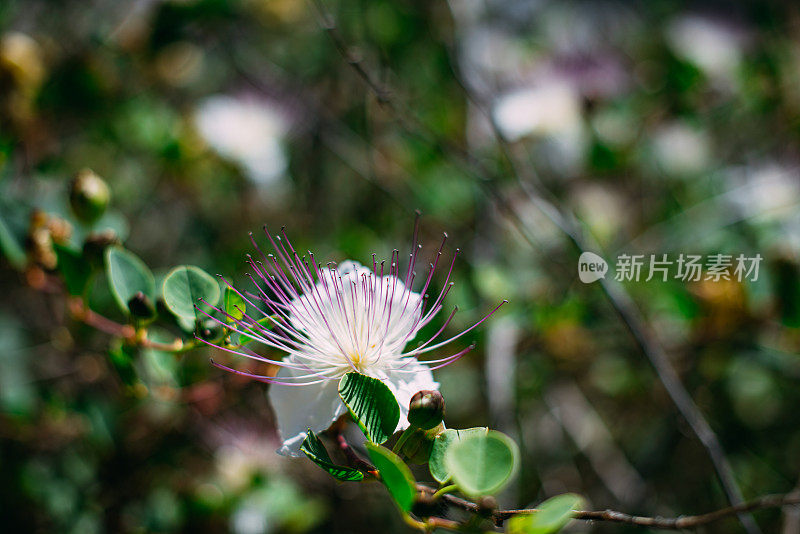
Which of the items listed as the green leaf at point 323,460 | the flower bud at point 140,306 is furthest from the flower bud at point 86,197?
the green leaf at point 323,460

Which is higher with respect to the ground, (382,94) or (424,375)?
(382,94)

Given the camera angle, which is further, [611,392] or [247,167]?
[611,392]

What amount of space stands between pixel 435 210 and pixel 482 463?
118cm

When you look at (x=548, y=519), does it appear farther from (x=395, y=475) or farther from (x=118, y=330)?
(x=118, y=330)

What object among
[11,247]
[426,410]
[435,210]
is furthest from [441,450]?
[435,210]

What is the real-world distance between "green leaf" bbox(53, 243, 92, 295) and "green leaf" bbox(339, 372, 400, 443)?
0.45m

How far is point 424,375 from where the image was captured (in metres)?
0.79

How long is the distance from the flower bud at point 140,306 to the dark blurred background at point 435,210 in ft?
0.76

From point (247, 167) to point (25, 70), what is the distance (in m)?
0.53

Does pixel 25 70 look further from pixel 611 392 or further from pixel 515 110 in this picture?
pixel 611 392

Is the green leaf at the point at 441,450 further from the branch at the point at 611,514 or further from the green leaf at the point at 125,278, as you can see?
the green leaf at the point at 125,278

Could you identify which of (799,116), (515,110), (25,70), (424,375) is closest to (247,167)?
(25,70)

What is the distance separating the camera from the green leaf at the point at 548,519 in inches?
22.9

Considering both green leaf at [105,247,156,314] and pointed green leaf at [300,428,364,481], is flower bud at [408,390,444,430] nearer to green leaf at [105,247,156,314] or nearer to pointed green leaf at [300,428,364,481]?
pointed green leaf at [300,428,364,481]
